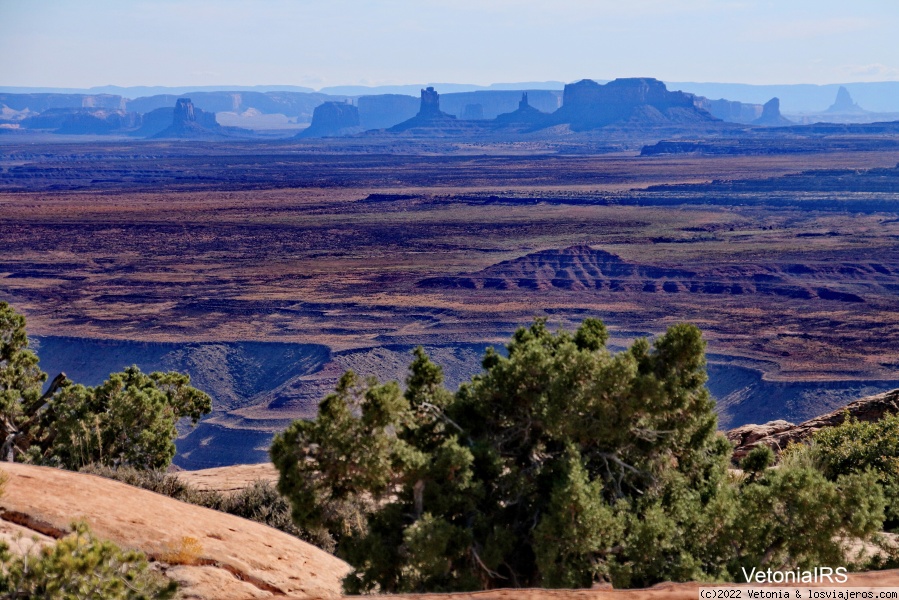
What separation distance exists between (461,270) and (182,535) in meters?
55.7

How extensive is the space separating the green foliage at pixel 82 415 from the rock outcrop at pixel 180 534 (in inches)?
151

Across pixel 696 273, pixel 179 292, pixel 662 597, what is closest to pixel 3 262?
pixel 179 292

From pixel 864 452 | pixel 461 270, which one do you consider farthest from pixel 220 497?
pixel 461 270

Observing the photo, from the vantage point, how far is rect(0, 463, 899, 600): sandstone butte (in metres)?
8.61

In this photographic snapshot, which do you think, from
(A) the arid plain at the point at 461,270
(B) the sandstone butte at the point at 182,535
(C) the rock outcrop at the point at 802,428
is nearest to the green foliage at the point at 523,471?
(B) the sandstone butte at the point at 182,535

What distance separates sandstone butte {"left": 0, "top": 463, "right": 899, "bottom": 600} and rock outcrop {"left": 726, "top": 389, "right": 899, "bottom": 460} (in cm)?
974

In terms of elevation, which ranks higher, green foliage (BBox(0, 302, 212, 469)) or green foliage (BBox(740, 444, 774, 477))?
green foliage (BBox(740, 444, 774, 477))

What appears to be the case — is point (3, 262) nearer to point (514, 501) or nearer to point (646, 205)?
point (646, 205)

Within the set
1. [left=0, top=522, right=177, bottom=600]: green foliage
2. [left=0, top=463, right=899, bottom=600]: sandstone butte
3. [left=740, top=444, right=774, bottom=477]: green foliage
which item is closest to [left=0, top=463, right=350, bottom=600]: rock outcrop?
[left=0, top=463, right=899, bottom=600]: sandstone butte

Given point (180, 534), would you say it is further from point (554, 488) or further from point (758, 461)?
point (758, 461)

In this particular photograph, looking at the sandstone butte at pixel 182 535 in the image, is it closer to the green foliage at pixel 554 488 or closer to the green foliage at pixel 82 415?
the green foliage at pixel 554 488

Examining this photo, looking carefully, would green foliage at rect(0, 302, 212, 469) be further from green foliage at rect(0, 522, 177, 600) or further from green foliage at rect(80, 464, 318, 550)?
green foliage at rect(0, 522, 177, 600)

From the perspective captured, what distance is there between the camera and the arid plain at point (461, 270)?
42750 mm

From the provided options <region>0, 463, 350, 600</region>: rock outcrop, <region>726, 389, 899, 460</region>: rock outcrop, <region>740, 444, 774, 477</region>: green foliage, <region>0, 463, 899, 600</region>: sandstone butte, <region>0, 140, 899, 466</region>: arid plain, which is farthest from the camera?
<region>0, 140, 899, 466</region>: arid plain
